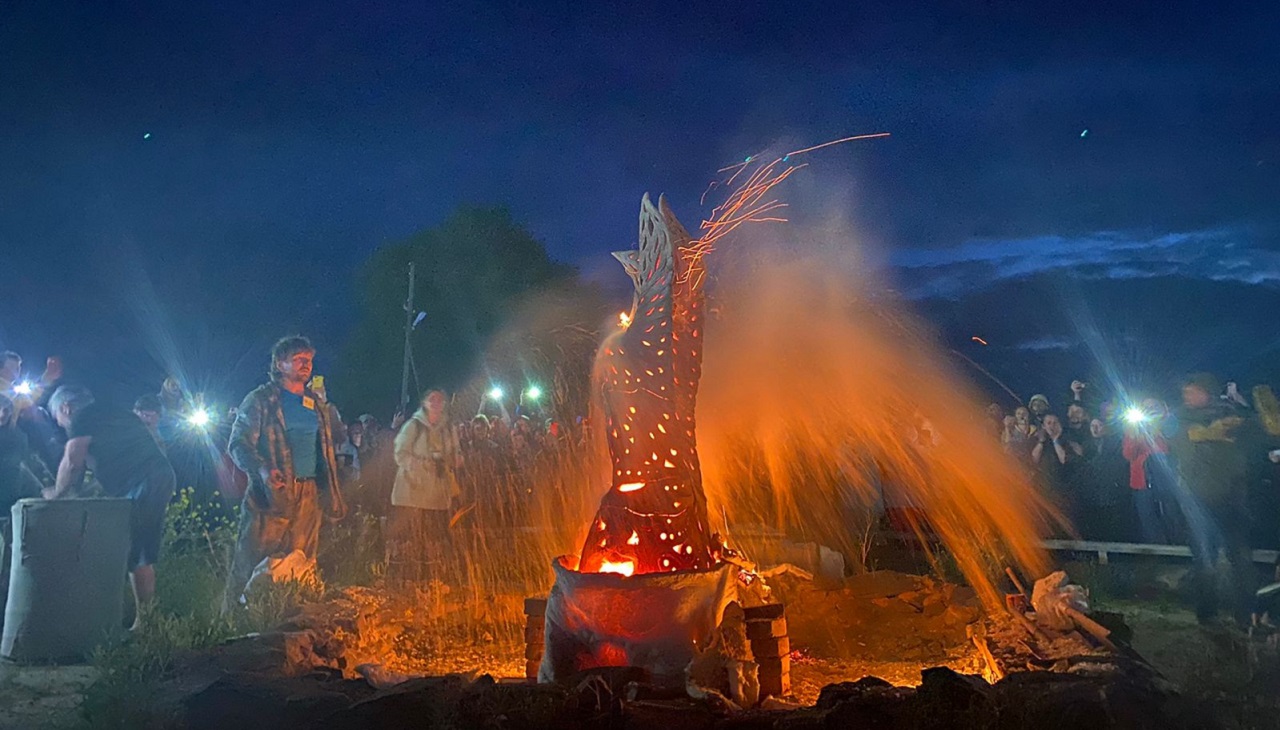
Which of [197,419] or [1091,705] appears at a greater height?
[197,419]

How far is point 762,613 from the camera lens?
17.7 ft

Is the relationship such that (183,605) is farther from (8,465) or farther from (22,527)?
(8,465)

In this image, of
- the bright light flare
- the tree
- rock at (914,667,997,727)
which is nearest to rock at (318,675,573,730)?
rock at (914,667,997,727)

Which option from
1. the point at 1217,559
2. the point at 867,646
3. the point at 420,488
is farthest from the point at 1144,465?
the point at 420,488

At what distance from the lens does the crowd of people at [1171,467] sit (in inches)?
287

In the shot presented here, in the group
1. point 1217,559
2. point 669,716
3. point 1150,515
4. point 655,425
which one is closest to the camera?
point 669,716

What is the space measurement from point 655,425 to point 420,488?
14.2 feet

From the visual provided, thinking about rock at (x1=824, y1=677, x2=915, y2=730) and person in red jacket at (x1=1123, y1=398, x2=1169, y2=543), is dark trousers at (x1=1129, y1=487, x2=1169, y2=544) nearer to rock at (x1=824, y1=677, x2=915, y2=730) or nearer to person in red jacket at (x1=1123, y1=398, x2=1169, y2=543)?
person in red jacket at (x1=1123, y1=398, x2=1169, y2=543)

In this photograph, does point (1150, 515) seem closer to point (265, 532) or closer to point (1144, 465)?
point (1144, 465)

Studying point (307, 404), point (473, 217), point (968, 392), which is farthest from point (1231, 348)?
point (473, 217)

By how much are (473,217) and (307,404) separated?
23763 mm

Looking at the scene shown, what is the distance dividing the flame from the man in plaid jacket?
2978 mm

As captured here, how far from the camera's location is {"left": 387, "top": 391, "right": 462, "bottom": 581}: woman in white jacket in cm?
896

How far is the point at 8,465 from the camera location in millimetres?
7457
